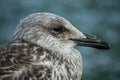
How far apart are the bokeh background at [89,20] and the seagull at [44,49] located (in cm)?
346

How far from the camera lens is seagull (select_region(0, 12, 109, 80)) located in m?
6.34

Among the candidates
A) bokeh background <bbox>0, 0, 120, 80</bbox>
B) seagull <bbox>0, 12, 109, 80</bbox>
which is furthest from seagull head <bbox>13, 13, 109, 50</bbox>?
bokeh background <bbox>0, 0, 120, 80</bbox>

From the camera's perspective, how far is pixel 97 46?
693 centimetres

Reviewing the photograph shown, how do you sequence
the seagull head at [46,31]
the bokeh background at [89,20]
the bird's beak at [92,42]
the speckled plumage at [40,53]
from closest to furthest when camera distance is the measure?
the speckled plumage at [40,53], the seagull head at [46,31], the bird's beak at [92,42], the bokeh background at [89,20]

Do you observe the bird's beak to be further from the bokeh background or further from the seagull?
the bokeh background

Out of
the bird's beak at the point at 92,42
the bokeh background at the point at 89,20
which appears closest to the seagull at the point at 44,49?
the bird's beak at the point at 92,42

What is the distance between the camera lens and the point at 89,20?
1170cm

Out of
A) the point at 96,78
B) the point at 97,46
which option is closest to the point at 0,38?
the point at 96,78

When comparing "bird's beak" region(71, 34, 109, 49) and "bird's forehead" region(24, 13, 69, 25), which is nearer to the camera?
"bird's forehead" region(24, 13, 69, 25)

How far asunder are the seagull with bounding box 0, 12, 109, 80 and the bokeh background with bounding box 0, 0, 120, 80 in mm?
3465

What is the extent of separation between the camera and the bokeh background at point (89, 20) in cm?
1066

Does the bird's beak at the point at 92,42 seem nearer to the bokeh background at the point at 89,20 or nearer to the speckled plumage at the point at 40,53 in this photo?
the speckled plumage at the point at 40,53

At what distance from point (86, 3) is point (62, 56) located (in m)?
5.64

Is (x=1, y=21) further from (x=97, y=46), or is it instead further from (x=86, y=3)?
(x=97, y=46)
